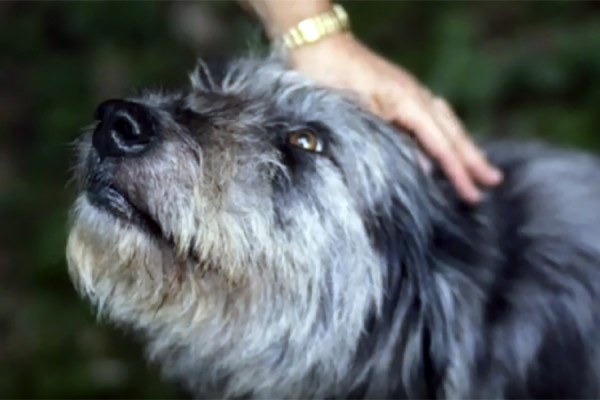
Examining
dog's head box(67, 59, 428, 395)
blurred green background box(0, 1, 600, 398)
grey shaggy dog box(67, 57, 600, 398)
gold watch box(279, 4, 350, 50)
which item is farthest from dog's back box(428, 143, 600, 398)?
blurred green background box(0, 1, 600, 398)

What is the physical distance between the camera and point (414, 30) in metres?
4.98

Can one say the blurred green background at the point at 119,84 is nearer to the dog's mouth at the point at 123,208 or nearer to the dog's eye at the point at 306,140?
the dog's eye at the point at 306,140

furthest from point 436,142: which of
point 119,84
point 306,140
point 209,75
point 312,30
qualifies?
point 119,84

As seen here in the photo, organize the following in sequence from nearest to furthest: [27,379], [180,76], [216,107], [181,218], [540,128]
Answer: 1. [181,218]
2. [216,107]
3. [27,379]
4. [540,128]
5. [180,76]

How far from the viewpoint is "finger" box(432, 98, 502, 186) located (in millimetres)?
2535

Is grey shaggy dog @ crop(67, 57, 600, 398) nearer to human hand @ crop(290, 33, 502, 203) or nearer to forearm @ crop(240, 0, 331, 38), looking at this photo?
human hand @ crop(290, 33, 502, 203)

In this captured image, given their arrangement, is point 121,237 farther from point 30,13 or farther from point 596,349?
point 30,13

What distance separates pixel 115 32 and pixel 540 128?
170 centimetres

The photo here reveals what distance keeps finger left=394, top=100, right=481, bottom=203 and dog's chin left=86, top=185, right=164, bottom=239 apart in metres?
0.51

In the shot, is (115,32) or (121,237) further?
(115,32)

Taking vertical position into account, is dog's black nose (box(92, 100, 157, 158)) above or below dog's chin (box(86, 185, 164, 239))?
above

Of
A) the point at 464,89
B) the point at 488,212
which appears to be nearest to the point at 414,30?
the point at 464,89

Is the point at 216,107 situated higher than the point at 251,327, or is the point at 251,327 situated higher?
the point at 216,107

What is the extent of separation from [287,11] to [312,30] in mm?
67
